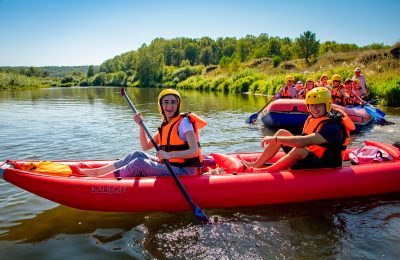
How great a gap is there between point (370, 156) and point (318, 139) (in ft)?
4.53

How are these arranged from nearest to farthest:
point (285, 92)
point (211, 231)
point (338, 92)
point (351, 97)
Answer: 1. point (211, 231)
2. point (338, 92)
3. point (351, 97)
4. point (285, 92)

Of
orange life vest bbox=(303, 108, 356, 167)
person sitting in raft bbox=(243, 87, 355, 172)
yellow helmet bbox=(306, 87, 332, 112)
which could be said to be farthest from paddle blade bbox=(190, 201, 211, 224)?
yellow helmet bbox=(306, 87, 332, 112)

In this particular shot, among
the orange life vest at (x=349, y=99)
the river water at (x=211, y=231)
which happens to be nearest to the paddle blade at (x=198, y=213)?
the river water at (x=211, y=231)

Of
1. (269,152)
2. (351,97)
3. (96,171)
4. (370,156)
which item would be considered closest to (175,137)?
(96,171)

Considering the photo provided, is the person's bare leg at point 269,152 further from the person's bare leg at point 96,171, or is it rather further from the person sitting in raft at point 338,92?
the person sitting in raft at point 338,92

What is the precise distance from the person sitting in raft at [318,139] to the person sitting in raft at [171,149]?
104 centimetres

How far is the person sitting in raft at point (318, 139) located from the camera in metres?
4.36

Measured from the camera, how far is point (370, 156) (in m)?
5.16

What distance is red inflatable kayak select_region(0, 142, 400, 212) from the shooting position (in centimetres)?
417

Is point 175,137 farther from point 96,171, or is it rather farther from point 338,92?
point 338,92

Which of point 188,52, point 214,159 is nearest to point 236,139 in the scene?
point 214,159

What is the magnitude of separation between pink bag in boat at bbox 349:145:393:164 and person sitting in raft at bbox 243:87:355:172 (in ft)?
2.25

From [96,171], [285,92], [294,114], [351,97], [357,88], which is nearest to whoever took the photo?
[96,171]

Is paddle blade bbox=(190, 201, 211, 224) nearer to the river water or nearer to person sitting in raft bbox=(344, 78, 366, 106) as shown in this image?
the river water
